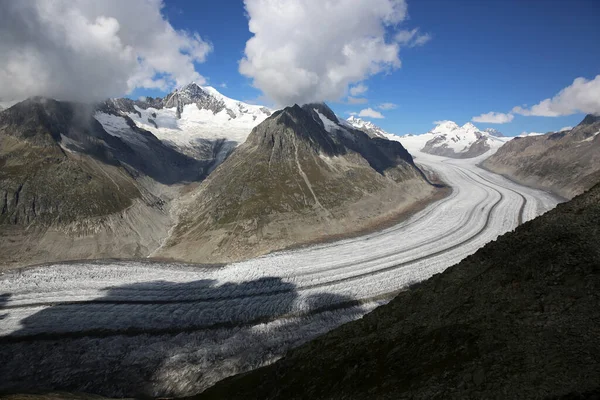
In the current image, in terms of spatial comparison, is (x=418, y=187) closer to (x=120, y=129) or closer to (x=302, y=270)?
(x=302, y=270)

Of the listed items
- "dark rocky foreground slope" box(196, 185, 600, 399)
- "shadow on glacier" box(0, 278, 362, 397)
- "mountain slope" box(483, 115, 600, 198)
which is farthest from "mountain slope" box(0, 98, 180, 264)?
"mountain slope" box(483, 115, 600, 198)

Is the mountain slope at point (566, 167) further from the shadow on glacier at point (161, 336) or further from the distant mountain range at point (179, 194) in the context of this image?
the shadow on glacier at point (161, 336)

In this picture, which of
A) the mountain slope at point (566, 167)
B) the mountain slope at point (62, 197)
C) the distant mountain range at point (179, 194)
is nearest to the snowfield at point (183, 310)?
the mountain slope at point (62, 197)

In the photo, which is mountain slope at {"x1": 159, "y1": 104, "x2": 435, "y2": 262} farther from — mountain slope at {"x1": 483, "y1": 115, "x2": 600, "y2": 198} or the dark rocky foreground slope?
mountain slope at {"x1": 483, "y1": 115, "x2": 600, "y2": 198}

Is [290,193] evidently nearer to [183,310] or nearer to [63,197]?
[183,310]

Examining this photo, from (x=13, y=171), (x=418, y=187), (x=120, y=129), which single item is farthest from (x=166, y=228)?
(x=120, y=129)
